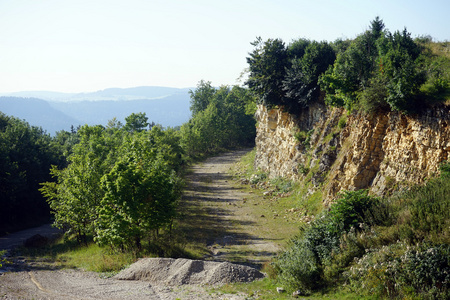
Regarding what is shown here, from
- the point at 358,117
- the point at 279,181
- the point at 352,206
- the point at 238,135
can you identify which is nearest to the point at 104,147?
the point at 279,181

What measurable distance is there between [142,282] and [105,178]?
6.47 meters

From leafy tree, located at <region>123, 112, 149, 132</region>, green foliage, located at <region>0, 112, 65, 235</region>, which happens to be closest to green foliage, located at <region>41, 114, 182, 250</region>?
green foliage, located at <region>0, 112, 65, 235</region>

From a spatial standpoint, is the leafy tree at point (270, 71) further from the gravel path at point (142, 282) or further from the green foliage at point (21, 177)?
the green foliage at point (21, 177)

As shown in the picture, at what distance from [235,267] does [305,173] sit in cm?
1845

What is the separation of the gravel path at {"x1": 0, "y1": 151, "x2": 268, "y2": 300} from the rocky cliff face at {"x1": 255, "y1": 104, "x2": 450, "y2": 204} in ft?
23.8

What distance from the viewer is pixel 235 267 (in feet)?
50.9

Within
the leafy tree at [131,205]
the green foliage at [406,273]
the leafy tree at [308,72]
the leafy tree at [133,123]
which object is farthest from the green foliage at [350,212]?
the leafy tree at [133,123]

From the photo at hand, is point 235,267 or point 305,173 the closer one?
point 235,267

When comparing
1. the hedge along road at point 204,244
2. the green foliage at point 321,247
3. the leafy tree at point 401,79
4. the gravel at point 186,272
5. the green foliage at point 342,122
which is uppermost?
the leafy tree at point 401,79

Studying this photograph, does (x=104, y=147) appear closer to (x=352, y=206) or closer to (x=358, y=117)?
(x=358, y=117)

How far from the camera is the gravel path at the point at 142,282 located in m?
13.8

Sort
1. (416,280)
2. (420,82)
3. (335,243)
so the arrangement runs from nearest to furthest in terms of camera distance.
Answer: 1. (416,280)
2. (335,243)
3. (420,82)

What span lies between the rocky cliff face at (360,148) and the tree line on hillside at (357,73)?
3.73ft

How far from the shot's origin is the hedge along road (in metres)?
14.1
